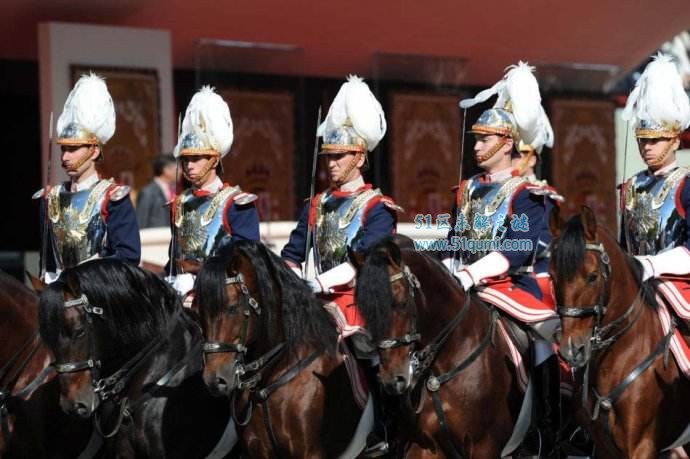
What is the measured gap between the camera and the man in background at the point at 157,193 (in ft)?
44.3

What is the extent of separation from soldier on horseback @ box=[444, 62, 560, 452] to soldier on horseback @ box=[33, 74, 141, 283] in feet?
5.74

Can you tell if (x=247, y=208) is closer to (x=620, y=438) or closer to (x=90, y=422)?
(x=90, y=422)

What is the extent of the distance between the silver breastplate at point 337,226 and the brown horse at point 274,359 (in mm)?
611

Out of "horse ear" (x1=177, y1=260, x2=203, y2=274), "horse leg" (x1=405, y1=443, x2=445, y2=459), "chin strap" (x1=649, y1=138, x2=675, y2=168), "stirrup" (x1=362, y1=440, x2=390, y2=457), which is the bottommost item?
"stirrup" (x1=362, y1=440, x2=390, y2=457)

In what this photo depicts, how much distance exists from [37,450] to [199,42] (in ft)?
24.1

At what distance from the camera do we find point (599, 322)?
7.40m

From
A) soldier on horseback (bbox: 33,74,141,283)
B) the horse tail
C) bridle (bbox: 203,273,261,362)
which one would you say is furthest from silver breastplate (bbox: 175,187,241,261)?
the horse tail

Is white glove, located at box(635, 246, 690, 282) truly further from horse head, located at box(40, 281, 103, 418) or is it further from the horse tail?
horse head, located at box(40, 281, 103, 418)

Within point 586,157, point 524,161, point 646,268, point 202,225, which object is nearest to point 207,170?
point 202,225

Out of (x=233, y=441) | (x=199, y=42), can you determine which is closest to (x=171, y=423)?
(x=233, y=441)

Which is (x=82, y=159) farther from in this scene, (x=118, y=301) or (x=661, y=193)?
(x=661, y=193)

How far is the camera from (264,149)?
50.6ft

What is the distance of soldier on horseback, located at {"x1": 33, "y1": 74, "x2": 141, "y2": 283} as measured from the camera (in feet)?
27.7

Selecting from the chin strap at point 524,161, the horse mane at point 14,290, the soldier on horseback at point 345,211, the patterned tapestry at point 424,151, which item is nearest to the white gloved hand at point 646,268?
the chin strap at point 524,161
